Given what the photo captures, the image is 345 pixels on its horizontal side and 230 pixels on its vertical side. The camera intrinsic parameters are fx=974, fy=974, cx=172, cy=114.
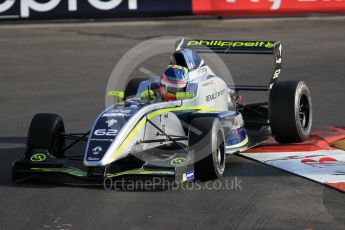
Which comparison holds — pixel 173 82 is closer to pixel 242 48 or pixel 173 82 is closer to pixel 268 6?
pixel 242 48

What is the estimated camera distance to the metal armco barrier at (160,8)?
23.0 metres

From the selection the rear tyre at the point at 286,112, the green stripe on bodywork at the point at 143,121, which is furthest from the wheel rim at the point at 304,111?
the green stripe on bodywork at the point at 143,121

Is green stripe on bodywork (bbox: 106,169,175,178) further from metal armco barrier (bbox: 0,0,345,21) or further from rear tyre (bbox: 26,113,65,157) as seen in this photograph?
metal armco barrier (bbox: 0,0,345,21)

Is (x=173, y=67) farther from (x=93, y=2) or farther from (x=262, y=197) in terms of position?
(x=93, y=2)

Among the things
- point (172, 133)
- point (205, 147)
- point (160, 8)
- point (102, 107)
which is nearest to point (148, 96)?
point (172, 133)

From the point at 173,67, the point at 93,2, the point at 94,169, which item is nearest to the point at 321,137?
the point at 173,67

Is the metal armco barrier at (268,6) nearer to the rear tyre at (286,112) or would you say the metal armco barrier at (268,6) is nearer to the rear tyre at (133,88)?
the rear tyre at (133,88)

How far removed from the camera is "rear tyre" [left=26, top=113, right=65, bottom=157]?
1080 cm

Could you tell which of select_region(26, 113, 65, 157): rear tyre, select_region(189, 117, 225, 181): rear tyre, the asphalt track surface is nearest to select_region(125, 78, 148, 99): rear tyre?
the asphalt track surface

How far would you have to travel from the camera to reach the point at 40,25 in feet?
78.7

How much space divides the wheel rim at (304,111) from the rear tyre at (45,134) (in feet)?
11.2

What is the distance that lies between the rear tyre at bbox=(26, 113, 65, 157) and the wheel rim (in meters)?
3.43

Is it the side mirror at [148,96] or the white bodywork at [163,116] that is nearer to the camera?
the white bodywork at [163,116]

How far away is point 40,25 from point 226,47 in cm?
1148
